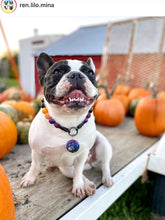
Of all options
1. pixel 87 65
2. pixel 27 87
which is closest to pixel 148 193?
pixel 87 65

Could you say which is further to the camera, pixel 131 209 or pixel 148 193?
pixel 148 193

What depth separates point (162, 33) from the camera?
287 cm

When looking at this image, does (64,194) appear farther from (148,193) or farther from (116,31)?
(116,31)

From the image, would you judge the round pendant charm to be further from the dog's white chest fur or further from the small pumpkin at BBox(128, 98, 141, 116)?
the small pumpkin at BBox(128, 98, 141, 116)

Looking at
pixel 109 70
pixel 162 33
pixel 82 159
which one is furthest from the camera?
pixel 109 70

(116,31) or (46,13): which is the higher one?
(46,13)

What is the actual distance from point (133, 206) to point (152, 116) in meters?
0.69

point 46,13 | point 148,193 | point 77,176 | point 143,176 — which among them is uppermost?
point 46,13

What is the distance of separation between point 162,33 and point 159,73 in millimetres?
630

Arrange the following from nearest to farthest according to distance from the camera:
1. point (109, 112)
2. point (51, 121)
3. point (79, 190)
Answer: point (51, 121)
point (79, 190)
point (109, 112)

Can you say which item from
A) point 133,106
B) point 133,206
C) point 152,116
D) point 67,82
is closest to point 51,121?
point 67,82

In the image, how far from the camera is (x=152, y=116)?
58.6 inches

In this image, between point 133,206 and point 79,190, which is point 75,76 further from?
point 133,206

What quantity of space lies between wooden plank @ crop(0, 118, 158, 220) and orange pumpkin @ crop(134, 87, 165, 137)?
0.24m
